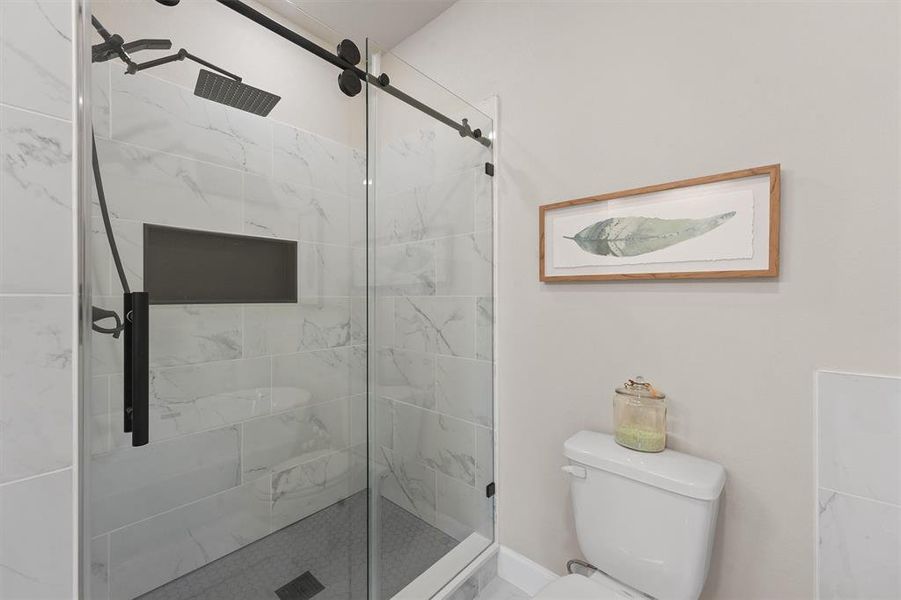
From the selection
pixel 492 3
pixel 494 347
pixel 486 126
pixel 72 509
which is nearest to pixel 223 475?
pixel 72 509

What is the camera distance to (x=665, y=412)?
118cm

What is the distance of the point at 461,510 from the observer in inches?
61.3

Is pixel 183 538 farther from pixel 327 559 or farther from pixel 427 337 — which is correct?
pixel 427 337

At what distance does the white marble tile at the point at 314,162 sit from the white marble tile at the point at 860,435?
144 centimetres

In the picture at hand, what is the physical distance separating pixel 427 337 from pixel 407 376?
163 mm

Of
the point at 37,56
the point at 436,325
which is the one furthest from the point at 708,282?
the point at 37,56

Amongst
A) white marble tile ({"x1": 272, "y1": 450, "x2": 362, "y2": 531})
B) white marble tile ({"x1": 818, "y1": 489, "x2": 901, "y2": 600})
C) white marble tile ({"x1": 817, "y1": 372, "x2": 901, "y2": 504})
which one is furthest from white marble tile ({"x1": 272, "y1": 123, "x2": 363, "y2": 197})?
white marble tile ({"x1": 818, "y1": 489, "x2": 901, "y2": 600})

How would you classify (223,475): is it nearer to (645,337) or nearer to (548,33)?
(645,337)

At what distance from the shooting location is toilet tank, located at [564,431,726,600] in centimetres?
100

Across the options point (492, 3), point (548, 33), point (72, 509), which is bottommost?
point (72, 509)

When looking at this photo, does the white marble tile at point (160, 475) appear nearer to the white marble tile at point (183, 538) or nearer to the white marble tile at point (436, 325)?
the white marble tile at point (183, 538)

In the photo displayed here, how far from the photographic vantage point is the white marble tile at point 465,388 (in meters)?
1.51

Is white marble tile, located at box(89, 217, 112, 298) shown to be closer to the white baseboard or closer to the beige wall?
the beige wall

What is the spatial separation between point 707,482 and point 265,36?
1.66 meters
